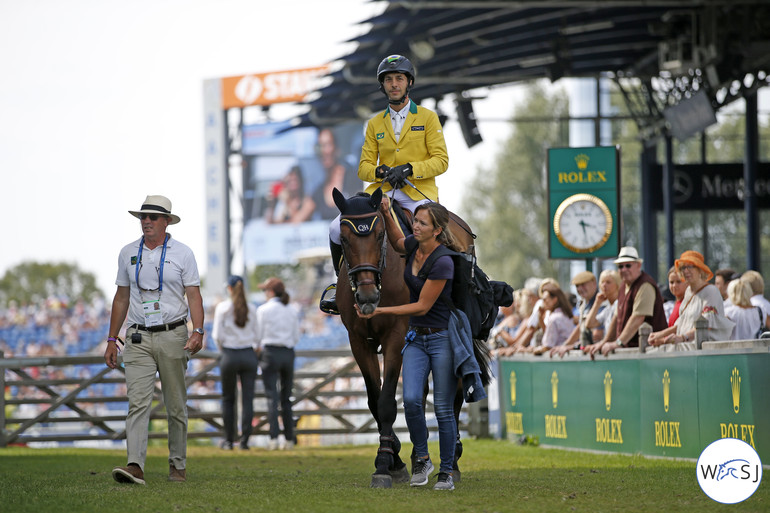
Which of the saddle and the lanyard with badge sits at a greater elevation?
the saddle

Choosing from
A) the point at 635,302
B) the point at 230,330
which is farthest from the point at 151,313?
the point at 230,330

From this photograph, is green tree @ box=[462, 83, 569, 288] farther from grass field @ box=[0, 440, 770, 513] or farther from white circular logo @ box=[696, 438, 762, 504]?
white circular logo @ box=[696, 438, 762, 504]

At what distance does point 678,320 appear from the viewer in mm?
11438

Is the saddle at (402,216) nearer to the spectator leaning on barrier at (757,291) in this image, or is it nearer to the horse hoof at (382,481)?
the horse hoof at (382,481)

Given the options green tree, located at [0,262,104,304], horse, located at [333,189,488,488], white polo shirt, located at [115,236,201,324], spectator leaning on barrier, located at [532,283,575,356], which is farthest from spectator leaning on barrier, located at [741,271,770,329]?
green tree, located at [0,262,104,304]

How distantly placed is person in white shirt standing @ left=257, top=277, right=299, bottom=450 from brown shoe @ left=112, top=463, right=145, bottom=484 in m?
7.51

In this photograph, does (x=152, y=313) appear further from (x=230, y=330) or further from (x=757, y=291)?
(x=230, y=330)

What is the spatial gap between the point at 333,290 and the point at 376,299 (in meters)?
1.54

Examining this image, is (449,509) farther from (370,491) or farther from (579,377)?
(579,377)

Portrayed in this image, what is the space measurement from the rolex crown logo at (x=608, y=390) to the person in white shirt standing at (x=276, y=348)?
5.43 m

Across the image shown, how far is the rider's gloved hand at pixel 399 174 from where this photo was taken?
950 cm

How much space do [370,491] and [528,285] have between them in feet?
28.4

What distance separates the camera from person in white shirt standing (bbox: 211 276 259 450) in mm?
16672

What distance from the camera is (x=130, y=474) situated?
9.31 m
